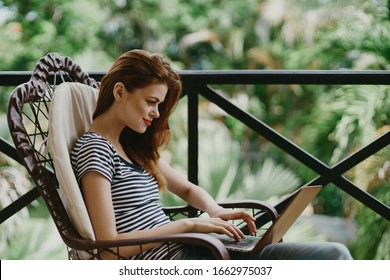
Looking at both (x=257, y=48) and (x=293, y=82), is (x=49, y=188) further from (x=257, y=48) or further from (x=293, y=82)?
(x=257, y=48)

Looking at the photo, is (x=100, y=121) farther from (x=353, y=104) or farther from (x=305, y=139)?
(x=305, y=139)

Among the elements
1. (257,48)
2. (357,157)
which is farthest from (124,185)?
(257,48)

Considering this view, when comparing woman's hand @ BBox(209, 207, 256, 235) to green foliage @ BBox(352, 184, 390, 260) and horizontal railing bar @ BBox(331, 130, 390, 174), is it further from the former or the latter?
green foliage @ BBox(352, 184, 390, 260)

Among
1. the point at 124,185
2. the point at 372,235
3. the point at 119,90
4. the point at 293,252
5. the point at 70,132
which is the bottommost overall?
the point at 372,235

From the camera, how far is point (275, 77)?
2092 millimetres

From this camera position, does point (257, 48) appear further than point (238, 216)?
Yes

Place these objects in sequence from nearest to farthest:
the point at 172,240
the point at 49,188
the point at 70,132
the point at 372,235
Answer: the point at 172,240 < the point at 49,188 < the point at 70,132 < the point at 372,235

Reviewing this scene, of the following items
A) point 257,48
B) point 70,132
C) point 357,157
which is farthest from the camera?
point 257,48

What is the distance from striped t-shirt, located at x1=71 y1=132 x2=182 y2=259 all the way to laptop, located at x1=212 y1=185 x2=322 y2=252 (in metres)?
0.15

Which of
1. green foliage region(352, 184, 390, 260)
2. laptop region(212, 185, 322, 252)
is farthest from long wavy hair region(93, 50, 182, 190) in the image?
green foliage region(352, 184, 390, 260)

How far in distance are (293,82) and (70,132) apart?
785 mm

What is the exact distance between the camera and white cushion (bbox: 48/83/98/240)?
4.83ft
